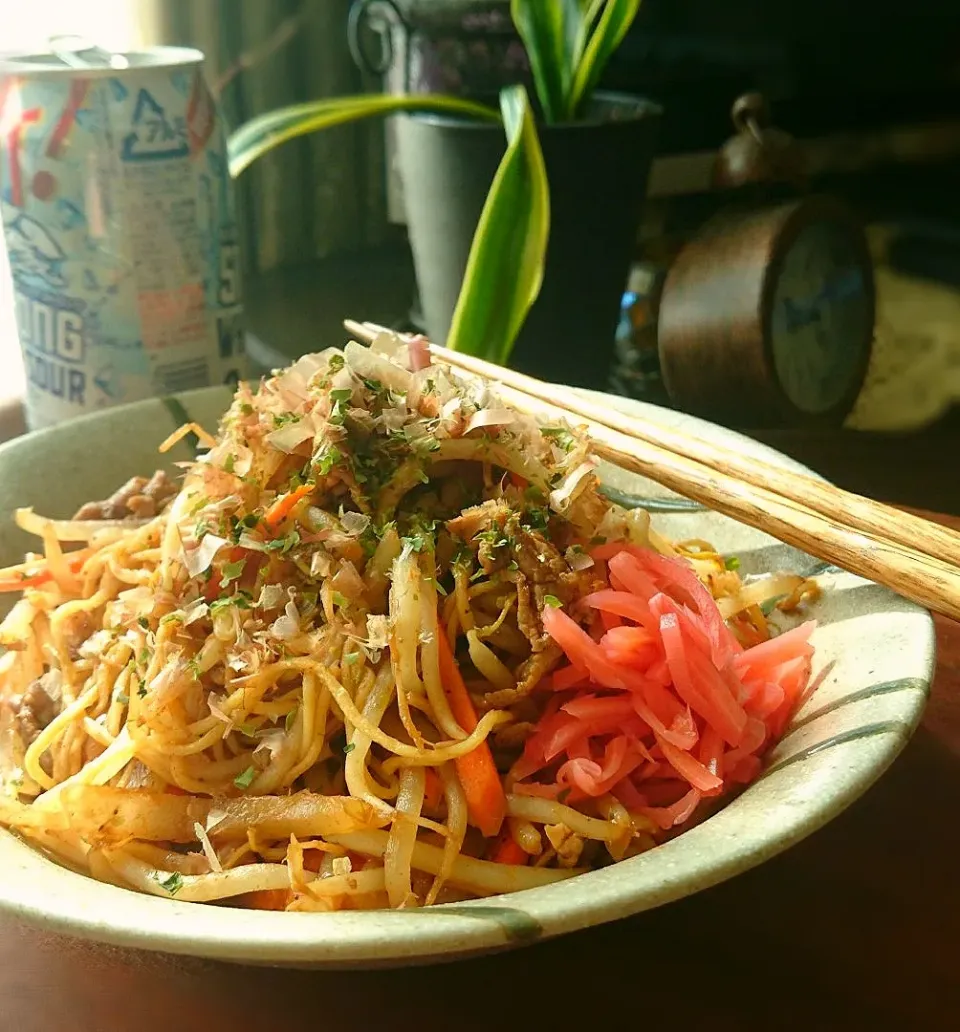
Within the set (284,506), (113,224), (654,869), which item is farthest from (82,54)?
(654,869)

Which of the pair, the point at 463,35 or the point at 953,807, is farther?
the point at 463,35

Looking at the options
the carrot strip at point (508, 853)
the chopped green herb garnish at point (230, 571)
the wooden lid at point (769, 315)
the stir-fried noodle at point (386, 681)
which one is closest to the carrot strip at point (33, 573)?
the stir-fried noodle at point (386, 681)

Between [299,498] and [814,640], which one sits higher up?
[299,498]

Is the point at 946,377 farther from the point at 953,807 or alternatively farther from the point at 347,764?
the point at 347,764

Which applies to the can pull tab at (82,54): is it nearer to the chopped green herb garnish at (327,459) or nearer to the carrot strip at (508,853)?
the chopped green herb garnish at (327,459)

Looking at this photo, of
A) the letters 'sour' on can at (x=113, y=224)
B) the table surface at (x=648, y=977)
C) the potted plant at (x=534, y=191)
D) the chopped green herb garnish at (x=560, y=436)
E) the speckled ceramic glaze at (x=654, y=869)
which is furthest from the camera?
the potted plant at (x=534, y=191)

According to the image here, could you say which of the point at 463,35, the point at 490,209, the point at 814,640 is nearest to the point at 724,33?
the point at 463,35

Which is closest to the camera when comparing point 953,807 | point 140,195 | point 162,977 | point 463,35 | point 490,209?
point 162,977
